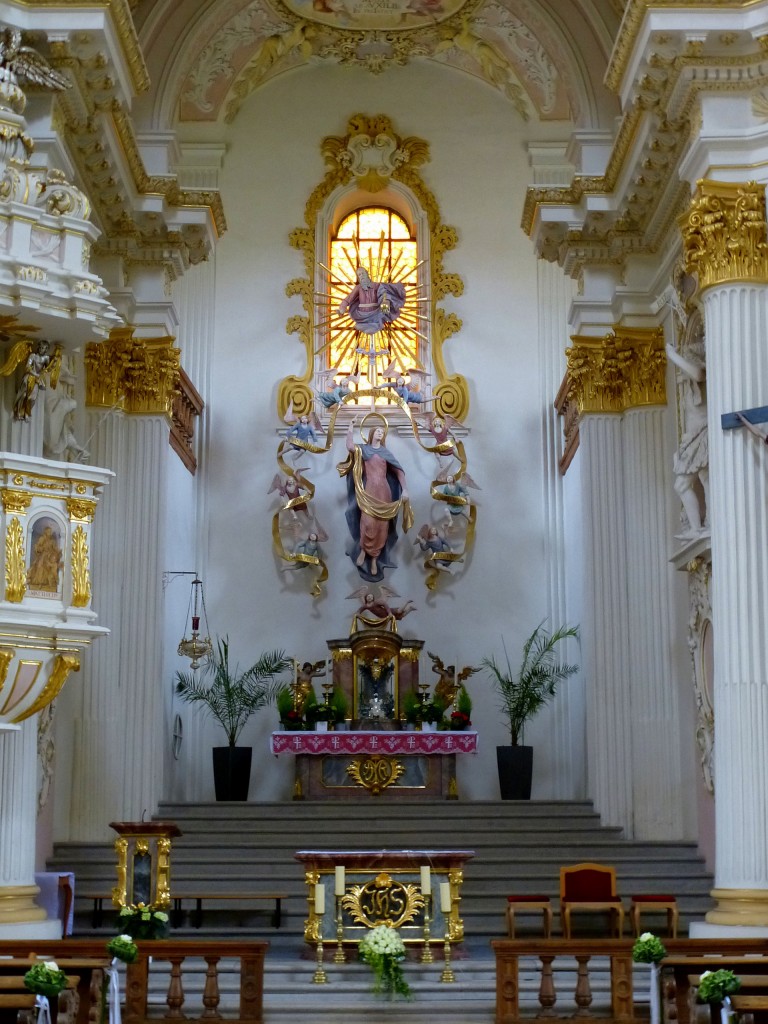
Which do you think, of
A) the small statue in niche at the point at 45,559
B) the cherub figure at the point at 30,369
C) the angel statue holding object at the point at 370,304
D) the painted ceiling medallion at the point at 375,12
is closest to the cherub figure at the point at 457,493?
the angel statue holding object at the point at 370,304

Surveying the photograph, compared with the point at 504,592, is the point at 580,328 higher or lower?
higher

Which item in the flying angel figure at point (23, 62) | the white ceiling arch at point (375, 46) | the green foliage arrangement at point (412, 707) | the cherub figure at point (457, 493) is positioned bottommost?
the green foliage arrangement at point (412, 707)

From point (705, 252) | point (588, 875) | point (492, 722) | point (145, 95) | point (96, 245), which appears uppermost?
point (145, 95)

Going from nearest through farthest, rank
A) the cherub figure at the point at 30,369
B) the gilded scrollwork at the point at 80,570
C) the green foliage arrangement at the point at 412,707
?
the gilded scrollwork at the point at 80,570 → the cherub figure at the point at 30,369 → the green foliage arrangement at the point at 412,707

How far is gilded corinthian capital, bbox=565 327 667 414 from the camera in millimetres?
15414

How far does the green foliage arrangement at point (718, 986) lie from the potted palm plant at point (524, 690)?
9.06 meters

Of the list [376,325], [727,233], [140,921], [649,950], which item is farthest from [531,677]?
[649,950]

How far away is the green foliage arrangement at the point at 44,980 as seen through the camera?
7.83m

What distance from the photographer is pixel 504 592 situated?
19.1m

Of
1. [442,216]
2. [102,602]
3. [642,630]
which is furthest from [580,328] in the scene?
[102,602]

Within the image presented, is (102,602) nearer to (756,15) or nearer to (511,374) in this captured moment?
(511,374)

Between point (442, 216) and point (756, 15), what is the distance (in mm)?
9052

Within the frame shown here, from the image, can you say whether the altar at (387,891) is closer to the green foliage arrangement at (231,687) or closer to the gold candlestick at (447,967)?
the gold candlestick at (447,967)

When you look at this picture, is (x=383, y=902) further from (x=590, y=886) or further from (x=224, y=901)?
(x=224, y=901)
